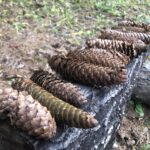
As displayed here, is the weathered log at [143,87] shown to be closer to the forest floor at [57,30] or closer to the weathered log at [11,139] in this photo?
the forest floor at [57,30]

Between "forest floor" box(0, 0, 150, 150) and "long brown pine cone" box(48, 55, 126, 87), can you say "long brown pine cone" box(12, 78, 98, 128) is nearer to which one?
"long brown pine cone" box(48, 55, 126, 87)

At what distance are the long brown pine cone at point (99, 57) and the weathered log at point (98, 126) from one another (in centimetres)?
14

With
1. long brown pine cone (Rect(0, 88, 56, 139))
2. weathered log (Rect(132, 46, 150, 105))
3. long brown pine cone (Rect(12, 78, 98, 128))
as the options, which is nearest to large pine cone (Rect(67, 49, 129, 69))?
long brown pine cone (Rect(12, 78, 98, 128))

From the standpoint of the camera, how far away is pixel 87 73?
1912 mm

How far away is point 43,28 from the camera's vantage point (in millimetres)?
4781

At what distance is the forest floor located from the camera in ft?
11.0

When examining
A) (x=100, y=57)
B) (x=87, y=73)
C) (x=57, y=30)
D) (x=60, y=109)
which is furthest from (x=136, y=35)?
(x=57, y=30)

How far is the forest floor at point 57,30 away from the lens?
3.34 metres

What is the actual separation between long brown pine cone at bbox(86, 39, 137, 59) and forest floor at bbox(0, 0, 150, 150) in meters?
0.96

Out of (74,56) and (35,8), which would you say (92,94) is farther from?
(35,8)

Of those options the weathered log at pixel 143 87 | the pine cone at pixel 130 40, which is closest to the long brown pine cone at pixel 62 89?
the pine cone at pixel 130 40

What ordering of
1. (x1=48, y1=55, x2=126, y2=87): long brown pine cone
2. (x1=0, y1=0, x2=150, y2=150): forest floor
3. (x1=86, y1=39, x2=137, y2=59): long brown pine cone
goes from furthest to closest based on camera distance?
(x1=0, y1=0, x2=150, y2=150): forest floor
(x1=86, y1=39, x2=137, y2=59): long brown pine cone
(x1=48, y1=55, x2=126, y2=87): long brown pine cone

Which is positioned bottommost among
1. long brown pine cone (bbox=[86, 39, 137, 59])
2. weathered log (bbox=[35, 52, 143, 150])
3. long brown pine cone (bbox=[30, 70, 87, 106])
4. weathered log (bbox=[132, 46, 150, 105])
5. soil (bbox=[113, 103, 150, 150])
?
soil (bbox=[113, 103, 150, 150])

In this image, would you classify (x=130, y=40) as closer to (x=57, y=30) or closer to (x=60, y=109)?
(x=60, y=109)
